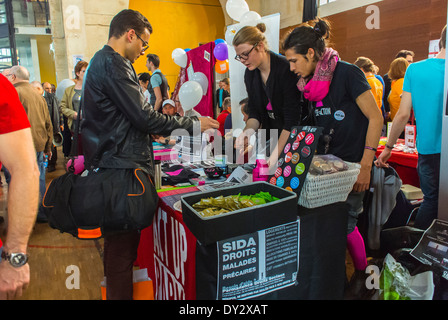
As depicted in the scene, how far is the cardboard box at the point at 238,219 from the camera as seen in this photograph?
1129 millimetres

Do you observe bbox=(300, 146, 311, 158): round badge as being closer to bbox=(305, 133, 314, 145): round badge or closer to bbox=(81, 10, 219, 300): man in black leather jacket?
bbox=(305, 133, 314, 145): round badge

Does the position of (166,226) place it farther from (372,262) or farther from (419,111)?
(419,111)

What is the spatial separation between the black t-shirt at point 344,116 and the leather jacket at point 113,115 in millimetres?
851

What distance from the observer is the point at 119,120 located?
148 cm

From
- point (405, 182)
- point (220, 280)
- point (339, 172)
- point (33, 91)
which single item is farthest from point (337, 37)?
point (220, 280)

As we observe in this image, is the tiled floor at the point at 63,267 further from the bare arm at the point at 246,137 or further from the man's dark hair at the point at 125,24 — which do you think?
the man's dark hair at the point at 125,24

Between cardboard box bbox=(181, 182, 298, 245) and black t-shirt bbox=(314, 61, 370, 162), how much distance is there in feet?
1.77

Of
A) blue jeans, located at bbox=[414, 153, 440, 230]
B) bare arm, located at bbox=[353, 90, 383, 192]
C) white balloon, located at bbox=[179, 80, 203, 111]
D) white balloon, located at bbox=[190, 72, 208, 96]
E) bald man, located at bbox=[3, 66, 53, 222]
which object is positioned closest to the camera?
bare arm, located at bbox=[353, 90, 383, 192]

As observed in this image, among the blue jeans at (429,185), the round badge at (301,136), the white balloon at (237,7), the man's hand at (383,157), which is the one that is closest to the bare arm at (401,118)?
the man's hand at (383,157)

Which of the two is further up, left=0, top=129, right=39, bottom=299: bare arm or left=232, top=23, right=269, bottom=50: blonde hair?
left=232, top=23, right=269, bottom=50: blonde hair

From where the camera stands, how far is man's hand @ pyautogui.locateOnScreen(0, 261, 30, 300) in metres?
0.89

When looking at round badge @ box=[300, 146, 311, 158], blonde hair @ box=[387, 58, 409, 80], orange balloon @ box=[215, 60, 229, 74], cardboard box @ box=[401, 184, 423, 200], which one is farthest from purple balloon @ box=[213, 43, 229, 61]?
round badge @ box=[300, 146, 311, 158]

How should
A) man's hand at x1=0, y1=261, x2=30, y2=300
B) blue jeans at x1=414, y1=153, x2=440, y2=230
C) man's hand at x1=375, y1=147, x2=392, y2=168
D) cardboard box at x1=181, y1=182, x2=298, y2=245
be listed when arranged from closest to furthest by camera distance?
man's hand at x1=0, y1=261, x2=30, y2=300 → cardboard box at x1=181, y1=182, x2=298, y2=245 → blue jeans at x1=414, y1=153, x2=440, y2=230 → man's hand at x1=375, y1=147, x2=392, y2=168
